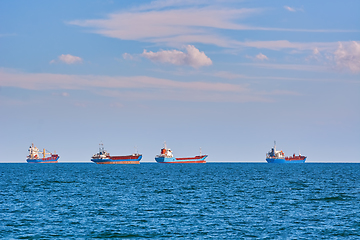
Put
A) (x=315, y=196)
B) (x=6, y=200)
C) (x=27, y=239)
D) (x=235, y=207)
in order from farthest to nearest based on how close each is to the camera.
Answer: (x=315, y=196) < (x=6, y=200) < (x=235, y=207) < (x=27, y=239)

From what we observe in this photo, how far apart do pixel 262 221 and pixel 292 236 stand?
683cm

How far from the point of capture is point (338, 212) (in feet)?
157

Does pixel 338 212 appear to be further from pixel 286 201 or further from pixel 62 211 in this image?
pixel 62 211

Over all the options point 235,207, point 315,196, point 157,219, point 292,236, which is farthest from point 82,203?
point 315,196

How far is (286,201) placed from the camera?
189ft

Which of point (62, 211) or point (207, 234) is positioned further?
point (62, 211)

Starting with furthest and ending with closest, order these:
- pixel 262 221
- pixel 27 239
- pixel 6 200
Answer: pixel 6 200 < pixel 262 221 < pixel 27 239

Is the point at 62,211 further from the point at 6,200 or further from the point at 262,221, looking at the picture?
the point at 262,221

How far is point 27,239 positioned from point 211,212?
20728 mm

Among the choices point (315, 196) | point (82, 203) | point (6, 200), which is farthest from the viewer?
point (315, 196)

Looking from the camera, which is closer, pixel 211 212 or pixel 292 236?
pixel 292 236

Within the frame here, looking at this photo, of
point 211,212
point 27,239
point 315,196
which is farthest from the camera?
point 315,196

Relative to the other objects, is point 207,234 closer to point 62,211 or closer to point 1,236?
point 1,236

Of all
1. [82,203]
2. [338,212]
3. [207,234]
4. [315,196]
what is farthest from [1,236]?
[315,196]
